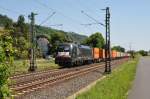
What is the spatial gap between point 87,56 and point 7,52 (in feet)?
179

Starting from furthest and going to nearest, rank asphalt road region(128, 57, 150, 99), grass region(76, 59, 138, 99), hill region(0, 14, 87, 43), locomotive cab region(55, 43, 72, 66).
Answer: locomotive cab region(55, 43, 72, 66)
hill region(0, 14, 87, 43)
asphalt road region(128, 57, 150, 99)
grass region(76, 59, 138, 99)

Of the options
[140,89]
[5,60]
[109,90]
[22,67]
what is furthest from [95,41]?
[5,60]

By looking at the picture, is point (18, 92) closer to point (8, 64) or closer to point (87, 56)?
point (8, 64)

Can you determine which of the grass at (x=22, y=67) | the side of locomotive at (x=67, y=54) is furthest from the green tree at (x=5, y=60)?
the side of locomotive at (x=67, y=54)

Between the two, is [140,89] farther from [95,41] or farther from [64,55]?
Result: [95,41]

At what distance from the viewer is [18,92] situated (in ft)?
60.3

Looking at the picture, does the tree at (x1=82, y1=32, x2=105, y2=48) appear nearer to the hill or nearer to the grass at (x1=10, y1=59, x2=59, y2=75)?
the hill

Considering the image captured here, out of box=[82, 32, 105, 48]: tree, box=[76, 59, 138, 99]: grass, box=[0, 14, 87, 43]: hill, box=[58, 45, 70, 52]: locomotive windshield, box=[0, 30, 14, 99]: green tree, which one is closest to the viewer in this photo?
box=[0, 30, 14, 99]: green tree

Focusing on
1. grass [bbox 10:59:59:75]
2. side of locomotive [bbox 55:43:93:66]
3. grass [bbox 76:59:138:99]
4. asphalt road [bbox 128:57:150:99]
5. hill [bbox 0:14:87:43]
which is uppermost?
hill [bbox 0:14:87:43]

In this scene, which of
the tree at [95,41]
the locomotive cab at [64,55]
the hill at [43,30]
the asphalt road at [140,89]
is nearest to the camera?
the asphalt road at [140,89]

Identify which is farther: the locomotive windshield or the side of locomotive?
the locomotive windshield

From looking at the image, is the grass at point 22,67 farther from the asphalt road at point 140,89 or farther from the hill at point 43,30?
the asphalt road at point 140,89

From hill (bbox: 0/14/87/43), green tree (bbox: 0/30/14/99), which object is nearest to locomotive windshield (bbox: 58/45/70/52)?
hill (bbox: 0/14/87/43)

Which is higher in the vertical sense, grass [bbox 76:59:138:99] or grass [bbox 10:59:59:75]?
grass [bbox 10:59:59:75]
